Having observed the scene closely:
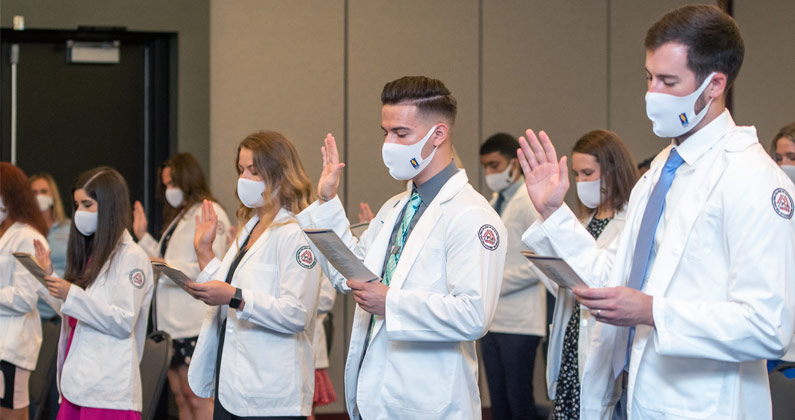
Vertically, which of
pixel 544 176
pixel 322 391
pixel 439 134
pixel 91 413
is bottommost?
pixel 322 391

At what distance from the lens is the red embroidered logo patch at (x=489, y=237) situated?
236 centimetres

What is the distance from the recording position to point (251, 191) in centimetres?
321

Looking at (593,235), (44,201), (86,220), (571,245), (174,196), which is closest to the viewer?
(571,245)

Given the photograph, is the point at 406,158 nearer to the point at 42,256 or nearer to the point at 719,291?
the point at 719,291

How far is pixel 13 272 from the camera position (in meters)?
4.22

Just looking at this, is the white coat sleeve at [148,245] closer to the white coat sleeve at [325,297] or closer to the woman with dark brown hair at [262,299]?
the white coat sleeve at [325,297]

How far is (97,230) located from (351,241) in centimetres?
144

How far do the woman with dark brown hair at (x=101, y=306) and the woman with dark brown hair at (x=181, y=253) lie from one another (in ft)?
3.44

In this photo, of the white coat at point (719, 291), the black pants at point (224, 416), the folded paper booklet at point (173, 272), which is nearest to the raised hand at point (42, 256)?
the folded paper booklet at point (173, 272)

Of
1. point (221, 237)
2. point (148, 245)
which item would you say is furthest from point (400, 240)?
point (148, 245)

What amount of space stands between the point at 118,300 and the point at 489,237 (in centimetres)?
182

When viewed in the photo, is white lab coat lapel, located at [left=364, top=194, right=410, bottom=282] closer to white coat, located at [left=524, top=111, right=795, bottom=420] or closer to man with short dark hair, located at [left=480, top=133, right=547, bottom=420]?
white coat, located at [left=524, top=111, right=795, bottom=420]

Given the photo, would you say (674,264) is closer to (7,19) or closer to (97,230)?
(97,230)

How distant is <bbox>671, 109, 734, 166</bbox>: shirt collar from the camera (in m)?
1.89
